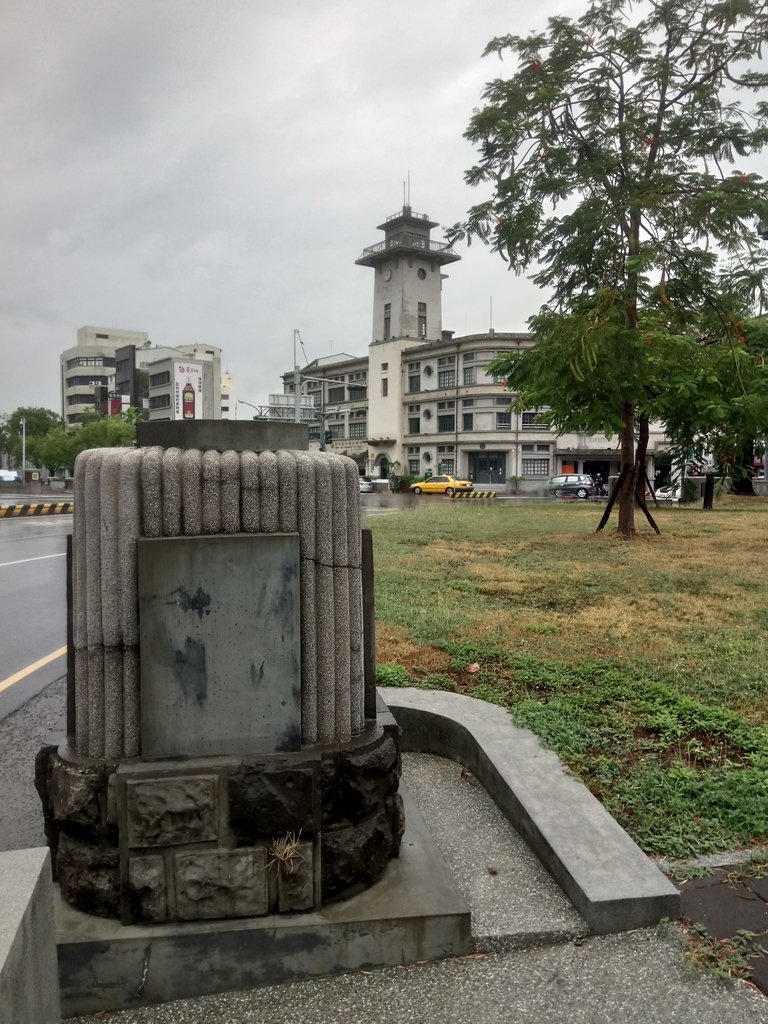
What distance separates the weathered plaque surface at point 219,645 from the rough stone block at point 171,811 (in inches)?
5.4

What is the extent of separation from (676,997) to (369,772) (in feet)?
3.87

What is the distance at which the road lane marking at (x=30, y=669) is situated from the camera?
6094 millimetres

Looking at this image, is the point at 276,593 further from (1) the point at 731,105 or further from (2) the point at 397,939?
(1) the point at 731,105

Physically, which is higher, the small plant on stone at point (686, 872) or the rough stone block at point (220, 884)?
the rough stone block at point (220, 884)

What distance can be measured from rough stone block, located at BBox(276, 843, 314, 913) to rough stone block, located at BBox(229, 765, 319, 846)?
0.09 metres

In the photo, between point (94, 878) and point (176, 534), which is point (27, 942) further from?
point (176, 534)

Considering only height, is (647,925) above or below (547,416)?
below

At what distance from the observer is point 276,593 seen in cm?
269

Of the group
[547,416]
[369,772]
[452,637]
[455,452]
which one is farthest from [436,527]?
[455,452]

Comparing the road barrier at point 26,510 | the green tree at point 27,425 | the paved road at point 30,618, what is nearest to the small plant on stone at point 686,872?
the paved road at point 30,618

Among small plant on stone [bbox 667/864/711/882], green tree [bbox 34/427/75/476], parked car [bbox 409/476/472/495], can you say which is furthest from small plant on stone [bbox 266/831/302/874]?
green tree [bbox 34/427/75/476]

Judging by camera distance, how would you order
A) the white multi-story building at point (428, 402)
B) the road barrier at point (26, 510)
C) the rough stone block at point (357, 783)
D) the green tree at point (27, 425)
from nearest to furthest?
the rough stone block at point (357, 783) < the road barrier at point (26, 510) < the white multi-story building at point (428, 402) < the green tree at point (27, 425)

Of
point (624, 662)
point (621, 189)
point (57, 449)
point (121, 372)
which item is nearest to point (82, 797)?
point (624, 662)

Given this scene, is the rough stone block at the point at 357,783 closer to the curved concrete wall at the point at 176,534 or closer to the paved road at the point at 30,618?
the curved concrete wall at the point at 176,534
